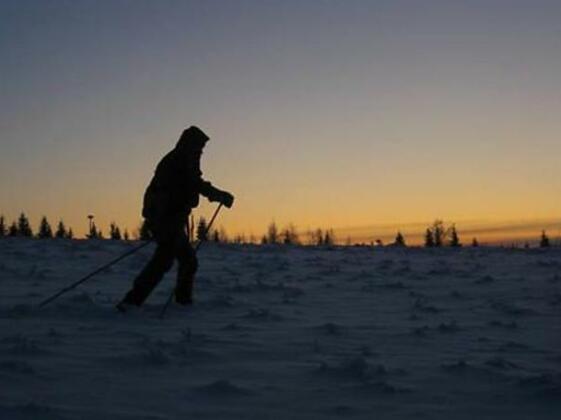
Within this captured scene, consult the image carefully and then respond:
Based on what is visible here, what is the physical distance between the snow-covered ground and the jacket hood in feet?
7.25

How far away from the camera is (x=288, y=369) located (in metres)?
6.84

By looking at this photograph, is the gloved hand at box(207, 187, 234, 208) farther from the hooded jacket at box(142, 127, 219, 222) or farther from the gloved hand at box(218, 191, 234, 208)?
the hooded jacket at box(142, 127, 219, 222)

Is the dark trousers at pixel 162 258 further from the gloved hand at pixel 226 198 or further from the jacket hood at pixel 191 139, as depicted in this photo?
the jacket hood at pixel 191 139

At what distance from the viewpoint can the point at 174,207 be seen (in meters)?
10.4

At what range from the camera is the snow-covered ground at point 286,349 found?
570 centimetres

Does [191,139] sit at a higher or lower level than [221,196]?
higher

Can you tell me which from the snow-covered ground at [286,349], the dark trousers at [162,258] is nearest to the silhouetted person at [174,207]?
the dark trousers at [162,258]

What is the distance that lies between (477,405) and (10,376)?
12.1 ft

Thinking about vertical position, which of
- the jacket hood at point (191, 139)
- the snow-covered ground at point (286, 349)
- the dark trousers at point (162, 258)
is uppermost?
the jacket hood at point (191, 139)

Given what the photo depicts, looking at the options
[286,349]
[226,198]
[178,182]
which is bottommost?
[286,349]

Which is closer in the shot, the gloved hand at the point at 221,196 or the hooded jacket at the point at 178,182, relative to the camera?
the hooded jacket at the point at 178,182

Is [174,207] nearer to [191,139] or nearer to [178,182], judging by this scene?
[178,182]

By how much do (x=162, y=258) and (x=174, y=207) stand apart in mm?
729

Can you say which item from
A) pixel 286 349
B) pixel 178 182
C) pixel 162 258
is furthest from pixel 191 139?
pixel 286 349
